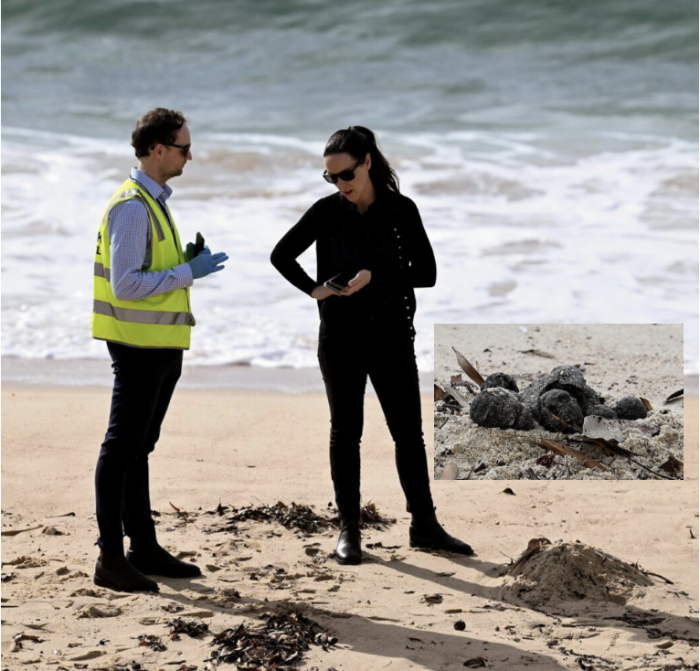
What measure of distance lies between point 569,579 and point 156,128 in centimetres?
224

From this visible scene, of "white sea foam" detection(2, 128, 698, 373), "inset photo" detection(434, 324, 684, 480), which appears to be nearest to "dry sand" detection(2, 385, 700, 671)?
"inset photo" detection(434, 324, 684, 480)

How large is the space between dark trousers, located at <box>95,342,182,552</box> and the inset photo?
110cm

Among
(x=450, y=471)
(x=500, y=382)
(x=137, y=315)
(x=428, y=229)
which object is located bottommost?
(x=450, y=471)

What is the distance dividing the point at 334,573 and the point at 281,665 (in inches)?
35.2

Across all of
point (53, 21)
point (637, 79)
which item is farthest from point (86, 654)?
point (53, 21)

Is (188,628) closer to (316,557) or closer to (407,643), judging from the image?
(407,643)

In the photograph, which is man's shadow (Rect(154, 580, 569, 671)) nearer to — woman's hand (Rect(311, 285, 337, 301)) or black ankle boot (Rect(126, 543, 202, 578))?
black ankle boot (Rect(126, 543, 202, 578))

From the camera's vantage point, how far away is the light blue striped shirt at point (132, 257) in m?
3.47

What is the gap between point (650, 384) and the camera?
4152mm

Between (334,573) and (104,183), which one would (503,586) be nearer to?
(334,573)

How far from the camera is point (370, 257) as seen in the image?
3986 mm

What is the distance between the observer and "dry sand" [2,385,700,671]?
130 inches

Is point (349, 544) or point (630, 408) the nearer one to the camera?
point (630, 408)

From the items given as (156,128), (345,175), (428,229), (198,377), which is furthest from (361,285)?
(428,229)
